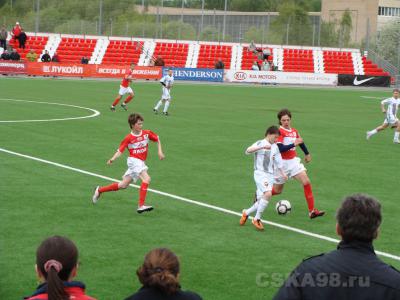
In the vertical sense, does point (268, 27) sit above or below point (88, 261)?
above

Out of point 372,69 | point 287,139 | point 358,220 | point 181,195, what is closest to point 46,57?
point 372,69

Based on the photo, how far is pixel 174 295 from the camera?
526 centimetres

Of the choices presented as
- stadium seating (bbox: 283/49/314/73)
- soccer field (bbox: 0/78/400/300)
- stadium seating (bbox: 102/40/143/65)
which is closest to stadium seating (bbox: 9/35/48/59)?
stadium seating (bbox: 102/40/143/65)

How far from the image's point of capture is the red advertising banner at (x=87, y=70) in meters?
59.8

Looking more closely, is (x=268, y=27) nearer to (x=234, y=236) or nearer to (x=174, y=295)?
(x=234, y=236)

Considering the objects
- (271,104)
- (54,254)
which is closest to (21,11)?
(271,104)

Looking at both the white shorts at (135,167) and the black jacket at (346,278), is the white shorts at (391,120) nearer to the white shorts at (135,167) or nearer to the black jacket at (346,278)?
the white shorts at (135,167)

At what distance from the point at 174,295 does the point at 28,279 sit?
5.27 m

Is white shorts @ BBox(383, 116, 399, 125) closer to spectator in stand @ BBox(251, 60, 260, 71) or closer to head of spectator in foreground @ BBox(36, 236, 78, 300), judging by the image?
head of spectator in foreground @ BBox(36, 236, 78, 300)

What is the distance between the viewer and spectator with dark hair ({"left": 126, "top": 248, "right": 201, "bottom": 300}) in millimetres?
5156

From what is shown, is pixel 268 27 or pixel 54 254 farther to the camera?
pixel 268 27

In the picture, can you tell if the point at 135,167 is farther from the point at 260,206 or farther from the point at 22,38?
the point at 22,38

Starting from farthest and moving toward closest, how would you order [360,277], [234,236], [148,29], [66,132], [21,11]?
[21,11] < [148,29] < [66,132] < [234,236] < [360,277]

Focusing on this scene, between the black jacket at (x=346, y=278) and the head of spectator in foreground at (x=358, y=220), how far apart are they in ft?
0.16
